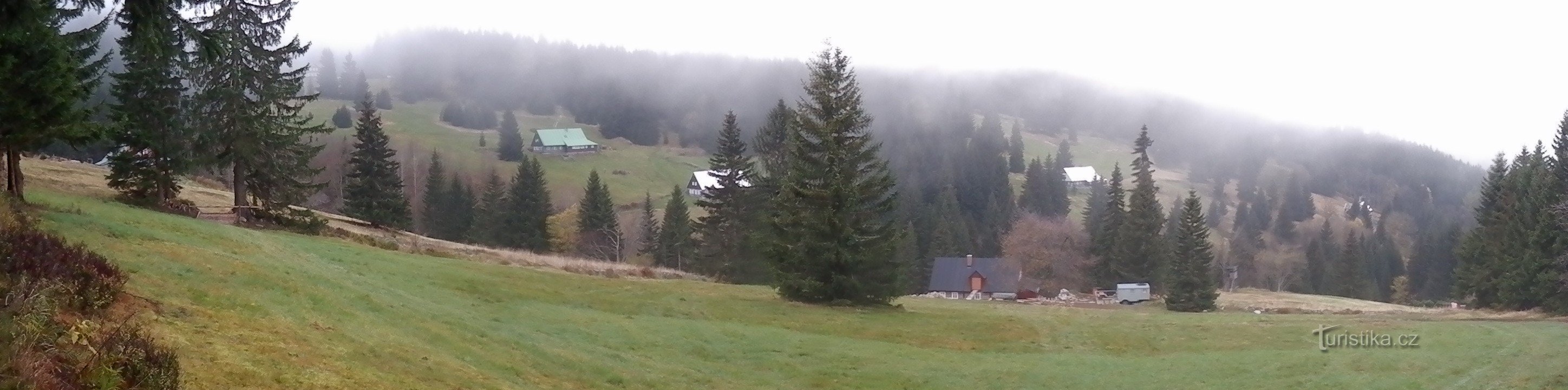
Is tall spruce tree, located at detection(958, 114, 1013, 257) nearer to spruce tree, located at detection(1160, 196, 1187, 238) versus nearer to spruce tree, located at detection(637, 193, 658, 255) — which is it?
spruce tree, located at detection(1160, 196, 1187, 238)

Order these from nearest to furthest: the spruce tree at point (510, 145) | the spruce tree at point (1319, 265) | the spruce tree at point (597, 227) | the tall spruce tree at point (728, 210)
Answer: the tall spruce tree at point (728, 210)
the spruce tree at point (597, 227)
the spruce tree at point (1319, 265)
the spruce tree at point (510, 145)

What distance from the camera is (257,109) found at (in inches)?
1581

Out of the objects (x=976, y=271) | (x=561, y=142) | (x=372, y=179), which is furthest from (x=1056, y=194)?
(x=372, y=179)

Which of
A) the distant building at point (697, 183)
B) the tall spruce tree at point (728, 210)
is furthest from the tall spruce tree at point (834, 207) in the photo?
the distant building at point (697, 183)

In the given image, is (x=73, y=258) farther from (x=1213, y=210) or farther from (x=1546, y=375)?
(x=1213, y=210)

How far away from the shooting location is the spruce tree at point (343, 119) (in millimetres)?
171750

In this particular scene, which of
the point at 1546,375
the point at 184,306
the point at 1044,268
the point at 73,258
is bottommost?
the point at 1044,268

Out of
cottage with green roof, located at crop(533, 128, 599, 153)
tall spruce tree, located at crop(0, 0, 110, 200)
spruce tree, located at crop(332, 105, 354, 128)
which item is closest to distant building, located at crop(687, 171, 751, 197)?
cottage with green roof, located at crop(533, 128, 599, 153)

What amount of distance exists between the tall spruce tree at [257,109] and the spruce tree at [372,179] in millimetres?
21133

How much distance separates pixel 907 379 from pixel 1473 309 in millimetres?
53544

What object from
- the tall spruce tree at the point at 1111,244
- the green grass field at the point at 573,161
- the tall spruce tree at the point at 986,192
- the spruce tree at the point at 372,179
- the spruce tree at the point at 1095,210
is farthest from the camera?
the green grass field at the point at 573,161

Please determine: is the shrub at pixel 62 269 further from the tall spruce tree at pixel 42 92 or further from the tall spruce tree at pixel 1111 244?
the tall spruce tree at pixel 1111 244

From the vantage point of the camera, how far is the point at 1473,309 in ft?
195

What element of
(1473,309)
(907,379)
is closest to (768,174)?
(907,379)
